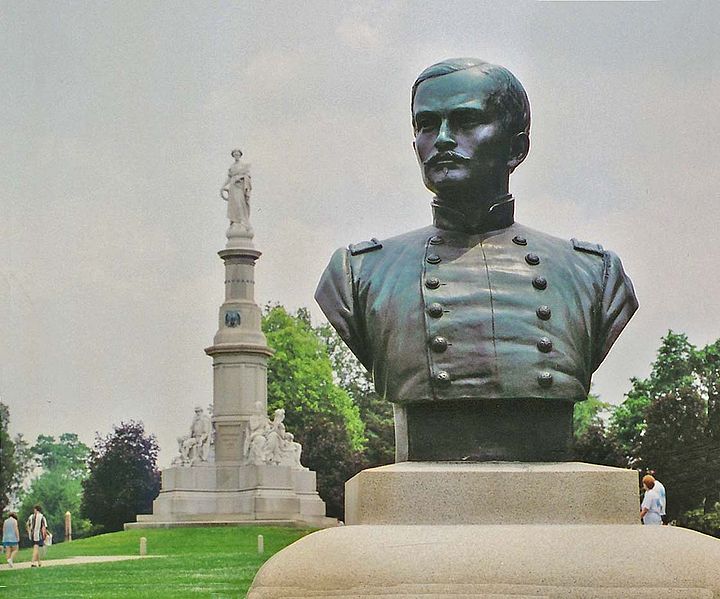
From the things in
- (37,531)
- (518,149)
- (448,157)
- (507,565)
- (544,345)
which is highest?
(518,149)

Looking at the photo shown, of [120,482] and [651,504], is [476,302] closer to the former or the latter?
[651,504]

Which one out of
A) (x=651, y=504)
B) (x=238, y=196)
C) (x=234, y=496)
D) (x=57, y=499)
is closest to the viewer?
(x=651, y=504)

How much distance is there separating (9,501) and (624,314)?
132ft

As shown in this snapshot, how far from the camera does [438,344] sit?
6.16 metres

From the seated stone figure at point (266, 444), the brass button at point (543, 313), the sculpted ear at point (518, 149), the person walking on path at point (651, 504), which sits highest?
the seated stone figure at point (266, 444)

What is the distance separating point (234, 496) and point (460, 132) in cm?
3215

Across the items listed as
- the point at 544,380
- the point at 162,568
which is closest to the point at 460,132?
the point at 544,380

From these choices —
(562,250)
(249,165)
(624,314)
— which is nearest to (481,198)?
(562,250)

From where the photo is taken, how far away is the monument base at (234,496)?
119 ft

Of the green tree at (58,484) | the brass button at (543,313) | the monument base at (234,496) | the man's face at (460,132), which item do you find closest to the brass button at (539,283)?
the brass button at (543,313)

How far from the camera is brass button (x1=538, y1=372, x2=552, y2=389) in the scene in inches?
240

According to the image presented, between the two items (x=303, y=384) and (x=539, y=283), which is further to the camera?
(x=303, y=384)

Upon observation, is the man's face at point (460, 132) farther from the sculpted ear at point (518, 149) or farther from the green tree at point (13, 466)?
the green tree at point (13, 466)

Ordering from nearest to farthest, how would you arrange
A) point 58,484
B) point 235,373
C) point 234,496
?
point 234,496 → point 235,373 → point 58,484
